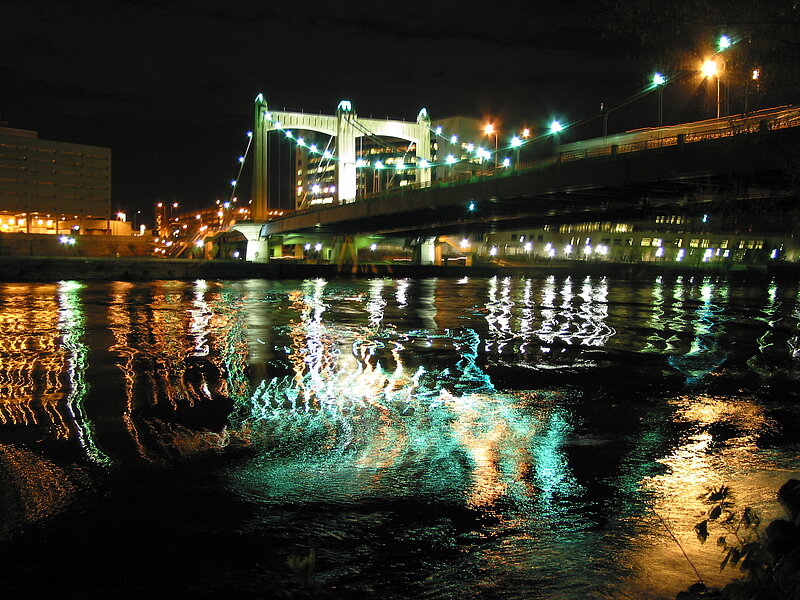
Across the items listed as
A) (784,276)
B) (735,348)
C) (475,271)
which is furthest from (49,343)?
(784,276)

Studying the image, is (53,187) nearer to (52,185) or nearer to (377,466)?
(52,185)

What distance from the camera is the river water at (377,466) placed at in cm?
468

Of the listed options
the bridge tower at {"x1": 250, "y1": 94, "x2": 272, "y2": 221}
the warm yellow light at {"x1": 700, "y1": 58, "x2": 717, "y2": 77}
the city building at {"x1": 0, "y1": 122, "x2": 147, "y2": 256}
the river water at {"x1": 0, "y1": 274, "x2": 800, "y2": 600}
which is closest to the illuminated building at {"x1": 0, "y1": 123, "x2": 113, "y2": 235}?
the city building at {"x1": 0, "y1": 122, "x2": 147, "y2": 256}

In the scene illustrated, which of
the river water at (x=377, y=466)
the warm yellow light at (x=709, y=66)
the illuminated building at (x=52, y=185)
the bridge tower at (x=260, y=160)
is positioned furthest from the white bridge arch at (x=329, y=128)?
the warm yellow light at (x=709, y=66)

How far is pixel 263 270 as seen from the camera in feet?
200

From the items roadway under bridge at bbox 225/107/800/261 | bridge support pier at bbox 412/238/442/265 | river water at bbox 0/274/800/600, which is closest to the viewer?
river water at bbox 0/274/800/600

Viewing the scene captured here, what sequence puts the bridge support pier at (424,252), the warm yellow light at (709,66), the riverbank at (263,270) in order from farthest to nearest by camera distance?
the bridge support pier at (424,252), the riverbank at (263,270), the warm yellow light at (709,66)

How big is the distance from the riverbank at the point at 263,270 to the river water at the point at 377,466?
39.2 metres

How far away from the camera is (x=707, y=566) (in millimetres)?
4695

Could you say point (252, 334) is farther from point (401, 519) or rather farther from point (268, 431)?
point (401, 519)

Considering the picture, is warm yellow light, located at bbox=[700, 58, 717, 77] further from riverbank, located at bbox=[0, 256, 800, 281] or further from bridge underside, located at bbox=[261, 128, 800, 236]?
riverbank, located at bbox=[0, 256, 800, 281]

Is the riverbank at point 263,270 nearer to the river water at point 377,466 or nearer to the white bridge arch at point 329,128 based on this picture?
the white bridge arch at point 329,128

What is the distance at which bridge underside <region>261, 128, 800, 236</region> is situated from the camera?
86.5 feet

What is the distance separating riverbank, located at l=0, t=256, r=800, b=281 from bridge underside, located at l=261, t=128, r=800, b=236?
4188mm
